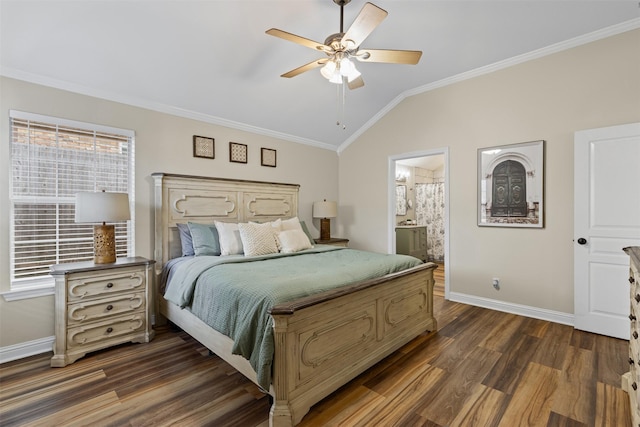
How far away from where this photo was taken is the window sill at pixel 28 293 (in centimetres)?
243

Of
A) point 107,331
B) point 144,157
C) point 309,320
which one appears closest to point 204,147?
point 144,157

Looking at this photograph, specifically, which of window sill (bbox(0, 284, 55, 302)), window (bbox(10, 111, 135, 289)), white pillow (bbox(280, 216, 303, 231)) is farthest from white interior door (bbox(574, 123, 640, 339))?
window sill (bbox(0, 284, 55, 302))

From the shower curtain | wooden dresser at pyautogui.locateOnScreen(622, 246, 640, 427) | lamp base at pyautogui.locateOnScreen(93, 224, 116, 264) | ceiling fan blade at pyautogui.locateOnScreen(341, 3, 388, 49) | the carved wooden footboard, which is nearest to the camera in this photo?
wooden dresser at pyautogui.locateOnScreen(622, 246, 640, 427)

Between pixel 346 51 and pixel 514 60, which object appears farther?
pixel 514 60

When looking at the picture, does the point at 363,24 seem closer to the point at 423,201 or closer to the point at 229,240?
the point at 229,240

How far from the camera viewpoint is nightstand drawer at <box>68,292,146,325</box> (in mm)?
2385

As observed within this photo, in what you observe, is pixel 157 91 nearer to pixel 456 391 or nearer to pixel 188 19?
pixel 188 19

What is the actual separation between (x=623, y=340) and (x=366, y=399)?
8.74ft

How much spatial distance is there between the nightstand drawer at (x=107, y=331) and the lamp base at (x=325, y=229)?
2.80 m

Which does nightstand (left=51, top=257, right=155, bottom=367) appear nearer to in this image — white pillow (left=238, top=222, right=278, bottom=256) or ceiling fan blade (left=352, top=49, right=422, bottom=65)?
white pillow (left=238, top=222, right=278, bottom=256)

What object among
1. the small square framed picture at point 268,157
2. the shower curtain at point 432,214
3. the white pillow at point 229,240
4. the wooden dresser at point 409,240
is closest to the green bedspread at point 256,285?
the white pillow at point 229,240

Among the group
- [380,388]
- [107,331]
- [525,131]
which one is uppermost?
[525,131]

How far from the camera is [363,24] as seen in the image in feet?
6.26

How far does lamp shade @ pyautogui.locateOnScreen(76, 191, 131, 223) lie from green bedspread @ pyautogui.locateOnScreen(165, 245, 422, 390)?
74cm
